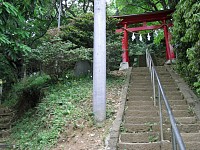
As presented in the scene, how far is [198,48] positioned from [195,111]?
146 centimetres

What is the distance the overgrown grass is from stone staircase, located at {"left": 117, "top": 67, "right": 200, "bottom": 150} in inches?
26.3

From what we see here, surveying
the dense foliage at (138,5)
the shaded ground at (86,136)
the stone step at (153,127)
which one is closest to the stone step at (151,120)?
the stone step at (153,127)

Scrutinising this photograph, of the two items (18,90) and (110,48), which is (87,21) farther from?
(18,90)

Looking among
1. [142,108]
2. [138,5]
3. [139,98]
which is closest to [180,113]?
[142,108]

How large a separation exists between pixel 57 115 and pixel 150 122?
2110 millimetres

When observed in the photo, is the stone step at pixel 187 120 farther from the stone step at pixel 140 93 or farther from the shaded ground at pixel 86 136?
the stone step at pixel 140 93

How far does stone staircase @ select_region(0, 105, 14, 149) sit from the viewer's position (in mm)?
6602

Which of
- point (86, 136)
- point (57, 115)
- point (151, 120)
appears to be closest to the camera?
point (86, 136)

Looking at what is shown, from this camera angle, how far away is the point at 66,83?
7.93 metres

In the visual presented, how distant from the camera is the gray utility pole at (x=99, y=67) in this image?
5266 millimetres

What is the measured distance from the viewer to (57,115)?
5477 mm

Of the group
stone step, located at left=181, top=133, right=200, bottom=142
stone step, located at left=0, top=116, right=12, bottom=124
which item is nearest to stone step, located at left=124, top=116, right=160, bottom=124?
stone step, located at left=181, top=133, right=200, bottom=142

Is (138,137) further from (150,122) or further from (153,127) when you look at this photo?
(150,122)

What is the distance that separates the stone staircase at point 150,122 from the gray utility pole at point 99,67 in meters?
0.59
